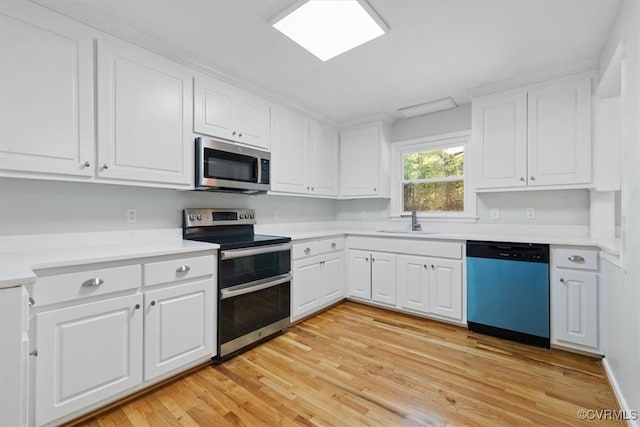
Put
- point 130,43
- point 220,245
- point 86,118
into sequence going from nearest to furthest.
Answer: point 86,118 → point 130,43 → point 220,245

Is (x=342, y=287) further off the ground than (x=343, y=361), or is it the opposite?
(x=342, y=287)

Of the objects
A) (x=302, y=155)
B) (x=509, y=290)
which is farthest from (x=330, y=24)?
(x=509, y=290)

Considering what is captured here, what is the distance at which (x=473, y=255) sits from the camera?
275 centimetres

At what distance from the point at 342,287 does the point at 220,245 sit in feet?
6.13

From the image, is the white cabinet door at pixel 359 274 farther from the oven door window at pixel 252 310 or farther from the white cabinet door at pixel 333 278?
the oven door window at pixel 252 310

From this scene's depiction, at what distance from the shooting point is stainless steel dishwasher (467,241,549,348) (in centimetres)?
243

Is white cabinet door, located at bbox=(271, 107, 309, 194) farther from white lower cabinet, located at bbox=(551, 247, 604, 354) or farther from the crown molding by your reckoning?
white lower cabinet, located at bbox=(551, 247, 604, 354)

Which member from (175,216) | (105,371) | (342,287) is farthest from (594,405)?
(175,216)

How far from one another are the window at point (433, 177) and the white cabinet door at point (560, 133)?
727 mm

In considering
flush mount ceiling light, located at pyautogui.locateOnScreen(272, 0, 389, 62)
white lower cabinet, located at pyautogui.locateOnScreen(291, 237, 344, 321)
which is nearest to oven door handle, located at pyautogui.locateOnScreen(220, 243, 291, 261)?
white lower cabinet, located at pyautogui.locateOnScreen(291, 237, 344, 321)

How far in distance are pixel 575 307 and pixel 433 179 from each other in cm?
186

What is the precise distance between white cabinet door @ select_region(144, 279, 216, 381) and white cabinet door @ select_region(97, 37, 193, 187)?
844 millimetres

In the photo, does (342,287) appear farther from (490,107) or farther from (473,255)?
(490,107)

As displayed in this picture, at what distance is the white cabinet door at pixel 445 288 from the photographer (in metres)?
2.84
